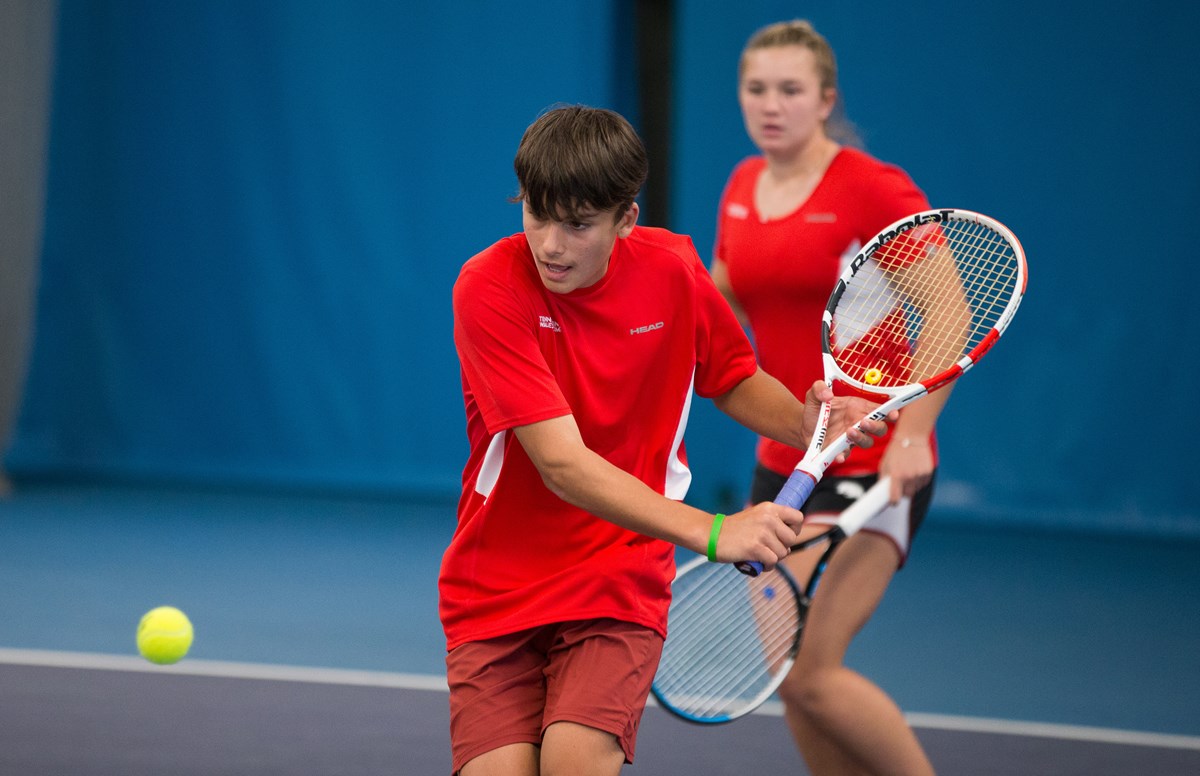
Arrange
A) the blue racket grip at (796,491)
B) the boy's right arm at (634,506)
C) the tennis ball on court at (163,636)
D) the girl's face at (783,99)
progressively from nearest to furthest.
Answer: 1. the boy's right arm at (634,506)
2. the blue racket grip at (796,491)
3. the girl's face at (783,99)
4. the tennis ball on court at (163,636)

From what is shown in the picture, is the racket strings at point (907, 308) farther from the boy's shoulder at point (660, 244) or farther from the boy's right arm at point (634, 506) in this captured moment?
the boy's right arm at point (634, 506)

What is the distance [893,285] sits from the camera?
9.43 ft

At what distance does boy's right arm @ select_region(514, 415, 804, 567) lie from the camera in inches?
84.4

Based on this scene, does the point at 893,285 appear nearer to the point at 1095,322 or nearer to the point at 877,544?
the point at 877,544

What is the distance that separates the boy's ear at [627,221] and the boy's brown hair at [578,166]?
22 millimetres

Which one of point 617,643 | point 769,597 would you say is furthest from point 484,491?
point 769,597

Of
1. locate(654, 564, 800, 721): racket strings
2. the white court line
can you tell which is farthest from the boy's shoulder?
the white court line

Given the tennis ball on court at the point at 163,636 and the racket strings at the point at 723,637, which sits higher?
the racket strings at the point at 723,637

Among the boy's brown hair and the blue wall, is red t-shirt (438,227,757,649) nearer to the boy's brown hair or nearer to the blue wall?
the boy's brown hair

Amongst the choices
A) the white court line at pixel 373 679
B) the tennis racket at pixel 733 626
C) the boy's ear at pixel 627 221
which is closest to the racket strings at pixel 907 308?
the tennis racket at pixel 733 626

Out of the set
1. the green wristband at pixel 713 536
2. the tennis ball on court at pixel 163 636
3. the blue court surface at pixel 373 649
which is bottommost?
the blue court surface at pixel 373 649

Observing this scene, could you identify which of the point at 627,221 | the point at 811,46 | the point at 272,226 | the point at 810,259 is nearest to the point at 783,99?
the point at 811,46

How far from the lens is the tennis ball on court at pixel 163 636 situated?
11.4 ft

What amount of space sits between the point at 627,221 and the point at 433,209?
455 centimetres
